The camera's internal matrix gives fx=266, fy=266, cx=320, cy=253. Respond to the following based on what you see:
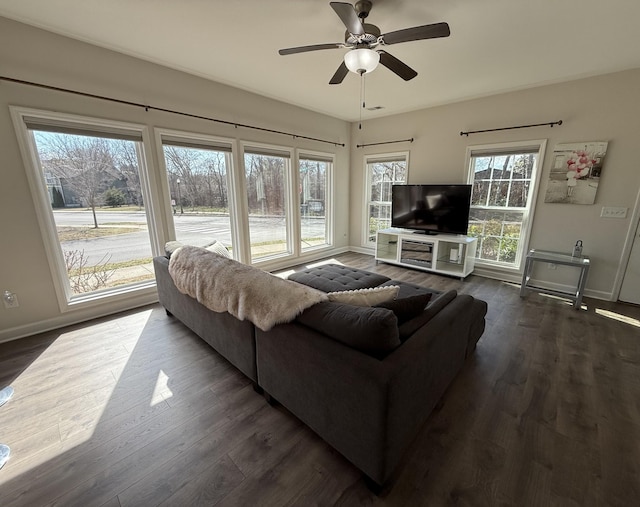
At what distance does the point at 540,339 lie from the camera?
2449mm

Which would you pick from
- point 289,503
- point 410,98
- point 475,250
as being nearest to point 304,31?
point 410,98

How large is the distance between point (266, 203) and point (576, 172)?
13.6 ft

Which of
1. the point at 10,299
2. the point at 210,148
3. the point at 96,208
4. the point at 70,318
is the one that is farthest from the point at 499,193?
the point at 10,299

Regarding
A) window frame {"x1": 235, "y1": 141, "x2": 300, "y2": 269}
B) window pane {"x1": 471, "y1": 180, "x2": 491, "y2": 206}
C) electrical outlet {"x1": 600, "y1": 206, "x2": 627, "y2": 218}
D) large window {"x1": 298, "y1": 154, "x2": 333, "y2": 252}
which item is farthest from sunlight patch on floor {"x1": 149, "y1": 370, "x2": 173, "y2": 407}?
electrical outlet {"x1": 600, "y1": 206, "x2": 627, "y2": 218}

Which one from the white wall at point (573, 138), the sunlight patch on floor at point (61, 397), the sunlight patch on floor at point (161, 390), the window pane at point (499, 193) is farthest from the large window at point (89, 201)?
the window pane at point (499, 193)

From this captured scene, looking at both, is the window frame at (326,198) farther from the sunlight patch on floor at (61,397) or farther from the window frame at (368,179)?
the sunlight patch on floor at (61,397)

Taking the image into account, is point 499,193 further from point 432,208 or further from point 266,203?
point 266,203

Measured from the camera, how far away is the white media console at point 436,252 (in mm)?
3996

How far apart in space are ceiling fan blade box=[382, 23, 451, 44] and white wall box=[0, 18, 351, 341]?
245cm

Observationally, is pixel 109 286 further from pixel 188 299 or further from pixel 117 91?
pixel 117 91

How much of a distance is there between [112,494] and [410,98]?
15.9 ft

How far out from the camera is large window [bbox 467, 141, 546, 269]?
365 centimetres

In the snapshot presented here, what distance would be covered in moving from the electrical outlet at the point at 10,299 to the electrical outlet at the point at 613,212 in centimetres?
625

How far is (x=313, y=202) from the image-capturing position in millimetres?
5035
